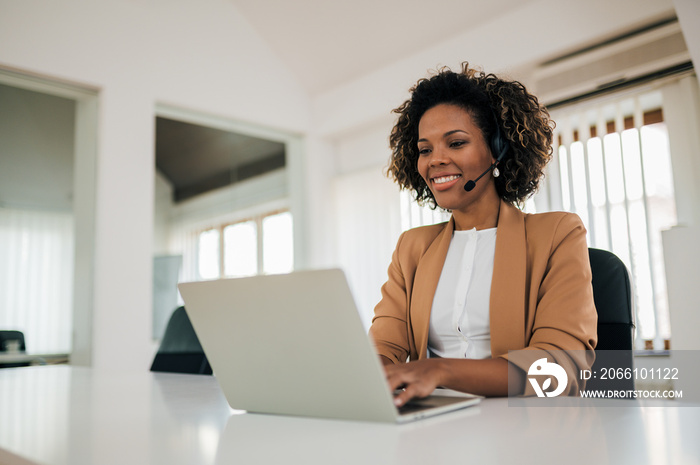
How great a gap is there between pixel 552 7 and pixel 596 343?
2919mm

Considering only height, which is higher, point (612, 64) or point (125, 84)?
point (125, 84)

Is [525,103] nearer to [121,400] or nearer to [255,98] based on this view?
[121,400]

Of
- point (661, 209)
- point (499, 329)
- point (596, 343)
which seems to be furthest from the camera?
point (661, 209)

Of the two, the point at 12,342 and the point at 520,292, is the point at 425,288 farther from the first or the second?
the point at 12,342

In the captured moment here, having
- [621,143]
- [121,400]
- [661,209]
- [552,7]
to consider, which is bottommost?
[121,400]

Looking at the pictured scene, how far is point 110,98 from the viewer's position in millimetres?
3793

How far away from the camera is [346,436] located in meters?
0.62

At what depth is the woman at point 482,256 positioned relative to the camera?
42.7 inches

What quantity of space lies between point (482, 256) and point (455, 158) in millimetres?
266

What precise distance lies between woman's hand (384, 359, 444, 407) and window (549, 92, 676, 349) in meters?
2.78

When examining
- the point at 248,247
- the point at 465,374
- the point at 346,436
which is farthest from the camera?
the point at 248,247

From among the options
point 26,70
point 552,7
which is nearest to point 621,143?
point 552,7

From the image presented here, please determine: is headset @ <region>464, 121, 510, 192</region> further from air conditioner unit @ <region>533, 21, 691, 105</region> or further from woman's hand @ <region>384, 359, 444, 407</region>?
air conditioner unit @ <region>533, 21, 691, 105</region>
